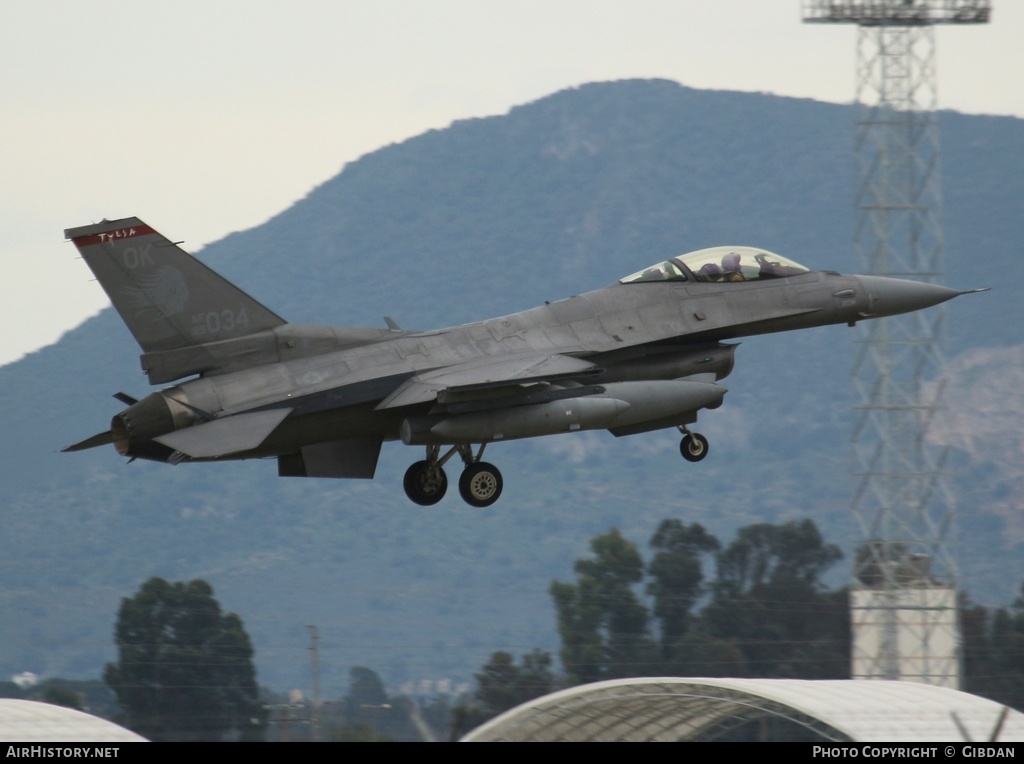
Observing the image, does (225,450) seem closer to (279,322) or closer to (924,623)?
(279,322)

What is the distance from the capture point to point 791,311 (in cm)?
2417

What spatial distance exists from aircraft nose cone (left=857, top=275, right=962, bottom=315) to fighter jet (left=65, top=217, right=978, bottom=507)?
3653 millimetres

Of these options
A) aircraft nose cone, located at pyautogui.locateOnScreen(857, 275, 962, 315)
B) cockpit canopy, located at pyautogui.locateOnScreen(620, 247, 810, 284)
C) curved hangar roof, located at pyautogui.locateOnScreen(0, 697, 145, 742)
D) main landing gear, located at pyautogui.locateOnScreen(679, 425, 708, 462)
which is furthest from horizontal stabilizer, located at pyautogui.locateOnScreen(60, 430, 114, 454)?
aircraft nose cone, located at pyautogui.locateOnScreen(857, 275, 962, 315)

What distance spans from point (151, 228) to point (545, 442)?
530 ft

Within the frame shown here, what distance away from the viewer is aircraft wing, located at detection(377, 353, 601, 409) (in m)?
21.1

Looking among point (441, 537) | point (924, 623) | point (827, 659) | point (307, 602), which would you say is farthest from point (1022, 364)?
point (924, 623)

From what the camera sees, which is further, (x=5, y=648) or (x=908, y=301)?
(x=5, y=648)

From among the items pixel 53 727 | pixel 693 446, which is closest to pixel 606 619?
pixel 53 727

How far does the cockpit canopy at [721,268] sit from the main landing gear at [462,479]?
144 inches

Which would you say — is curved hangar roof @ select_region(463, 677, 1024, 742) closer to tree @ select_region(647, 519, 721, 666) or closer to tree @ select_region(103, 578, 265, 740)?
tree @ select_region(103, 578, 265, 740)

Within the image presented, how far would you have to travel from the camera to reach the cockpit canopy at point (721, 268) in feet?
78.6

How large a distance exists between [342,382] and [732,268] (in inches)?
263

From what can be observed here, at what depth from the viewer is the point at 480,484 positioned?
889 inches

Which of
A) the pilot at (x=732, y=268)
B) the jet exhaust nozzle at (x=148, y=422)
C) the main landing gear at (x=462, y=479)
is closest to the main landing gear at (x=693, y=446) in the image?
the pilot at (x=732, y=268)
